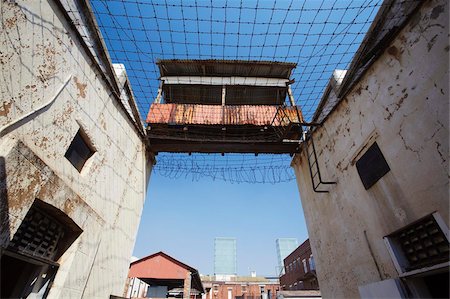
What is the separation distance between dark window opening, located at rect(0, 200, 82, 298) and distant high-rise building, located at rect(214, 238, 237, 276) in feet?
191

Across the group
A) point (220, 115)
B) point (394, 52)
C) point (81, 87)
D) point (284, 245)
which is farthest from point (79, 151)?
point (284, 245)

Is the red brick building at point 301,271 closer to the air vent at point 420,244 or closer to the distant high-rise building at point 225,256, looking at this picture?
the air vent at point 420,244

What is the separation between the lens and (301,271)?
25609mm

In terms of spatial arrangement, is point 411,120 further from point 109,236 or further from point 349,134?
point 109,236

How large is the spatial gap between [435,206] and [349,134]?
2.02 m

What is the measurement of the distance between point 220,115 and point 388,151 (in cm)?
417

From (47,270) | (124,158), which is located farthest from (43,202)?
(124,158)

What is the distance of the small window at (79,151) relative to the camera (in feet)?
11.7

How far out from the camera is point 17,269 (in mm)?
3248

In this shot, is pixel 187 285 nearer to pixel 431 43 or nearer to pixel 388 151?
pixel 388 151

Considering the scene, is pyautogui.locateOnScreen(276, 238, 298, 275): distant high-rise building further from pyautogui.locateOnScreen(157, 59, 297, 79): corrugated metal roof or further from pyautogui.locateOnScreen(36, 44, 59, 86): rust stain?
pyautogui.locateOnScreen(36, 44, 59, 86): rust stain

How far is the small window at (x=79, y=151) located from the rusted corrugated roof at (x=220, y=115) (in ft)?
8.46

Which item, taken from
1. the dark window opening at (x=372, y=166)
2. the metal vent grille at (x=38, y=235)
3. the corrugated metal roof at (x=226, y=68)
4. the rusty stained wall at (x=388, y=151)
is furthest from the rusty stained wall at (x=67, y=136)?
the dark window opening at (x=372, y=166)

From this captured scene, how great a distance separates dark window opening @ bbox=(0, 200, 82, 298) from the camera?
296 cm
